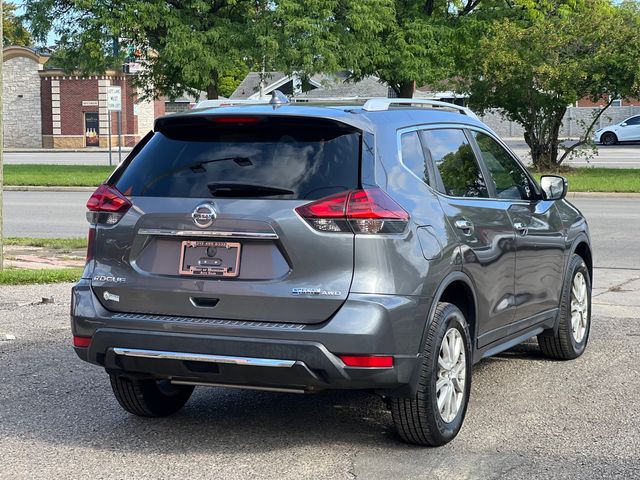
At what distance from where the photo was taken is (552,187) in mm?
7234

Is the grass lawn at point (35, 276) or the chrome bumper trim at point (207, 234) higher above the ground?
the chrome bumper trim at point (207, 234)

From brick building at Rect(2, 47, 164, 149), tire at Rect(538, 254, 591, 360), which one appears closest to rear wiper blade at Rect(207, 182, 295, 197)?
tire at Rect(538, 254, 591, 360)

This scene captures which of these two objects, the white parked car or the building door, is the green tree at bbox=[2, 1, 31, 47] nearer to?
the building door

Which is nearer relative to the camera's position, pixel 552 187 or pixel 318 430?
pixel 318 430

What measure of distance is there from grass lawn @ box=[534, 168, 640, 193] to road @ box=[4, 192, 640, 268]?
41.2 inches

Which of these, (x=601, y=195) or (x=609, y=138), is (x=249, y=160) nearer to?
(x=601, y=195)

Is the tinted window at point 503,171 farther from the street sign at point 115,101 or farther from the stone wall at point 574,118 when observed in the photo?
the stone wall at point 574,118

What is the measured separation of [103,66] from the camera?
113 feet

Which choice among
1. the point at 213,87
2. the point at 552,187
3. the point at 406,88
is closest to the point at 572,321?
the point at 552,187

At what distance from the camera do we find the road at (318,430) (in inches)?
209

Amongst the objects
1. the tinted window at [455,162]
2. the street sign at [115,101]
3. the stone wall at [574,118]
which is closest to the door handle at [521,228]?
the tinted window at [455,162]

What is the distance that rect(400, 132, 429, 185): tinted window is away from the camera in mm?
5723

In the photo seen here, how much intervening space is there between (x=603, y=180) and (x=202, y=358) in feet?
74.4

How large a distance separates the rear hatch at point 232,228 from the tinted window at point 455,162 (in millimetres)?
794
